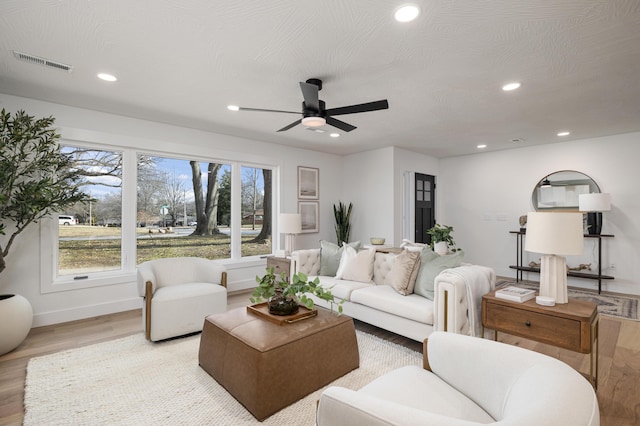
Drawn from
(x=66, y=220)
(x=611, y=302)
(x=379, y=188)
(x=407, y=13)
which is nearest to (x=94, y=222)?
(x=66, y=220)

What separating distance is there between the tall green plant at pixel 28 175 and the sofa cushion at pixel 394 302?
10.6ft

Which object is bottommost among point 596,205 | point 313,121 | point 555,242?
point 555,242

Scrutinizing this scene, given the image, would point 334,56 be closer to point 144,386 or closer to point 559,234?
point 559,234

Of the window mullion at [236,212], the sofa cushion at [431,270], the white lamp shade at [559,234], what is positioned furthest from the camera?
the window mullion at [236,212]

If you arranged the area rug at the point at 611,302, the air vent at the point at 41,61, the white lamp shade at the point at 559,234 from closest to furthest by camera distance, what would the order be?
the white lamp shade at the point at 559,234 → the air vent at the point at 41,61 → the area rug at the point at 611,302

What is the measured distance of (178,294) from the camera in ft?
10.2

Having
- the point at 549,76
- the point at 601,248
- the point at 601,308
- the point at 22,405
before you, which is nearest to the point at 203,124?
the point at 22,405

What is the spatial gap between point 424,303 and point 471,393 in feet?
Result: 4.64

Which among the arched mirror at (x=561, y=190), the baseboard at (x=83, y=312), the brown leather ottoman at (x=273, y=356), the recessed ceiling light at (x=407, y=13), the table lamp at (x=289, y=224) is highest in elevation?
the recessed ceiling light at (x=407, y=13)

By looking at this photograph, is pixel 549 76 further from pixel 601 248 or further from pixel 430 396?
pixel 601 248

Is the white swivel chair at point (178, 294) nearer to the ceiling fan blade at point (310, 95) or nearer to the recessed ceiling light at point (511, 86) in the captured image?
the ceiling fan blade at point (310, 95)

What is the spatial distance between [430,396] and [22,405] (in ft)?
8.52

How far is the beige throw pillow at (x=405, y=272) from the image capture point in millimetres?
3039

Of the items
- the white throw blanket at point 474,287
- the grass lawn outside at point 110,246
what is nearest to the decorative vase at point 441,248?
the white throw blanket at point 474,287
